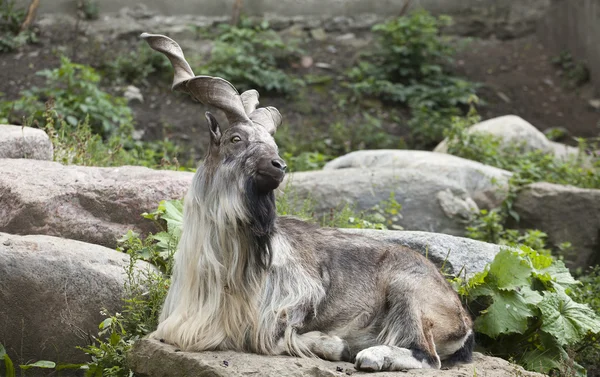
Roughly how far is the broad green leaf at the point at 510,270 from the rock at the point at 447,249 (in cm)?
41

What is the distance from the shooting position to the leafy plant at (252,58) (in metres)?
14.3

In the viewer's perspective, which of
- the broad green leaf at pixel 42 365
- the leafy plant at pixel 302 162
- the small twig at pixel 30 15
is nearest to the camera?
the broad green leaf at pixel 42 365

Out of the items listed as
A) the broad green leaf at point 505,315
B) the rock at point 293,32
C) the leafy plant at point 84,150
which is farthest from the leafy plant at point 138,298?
the rock at point 293,32

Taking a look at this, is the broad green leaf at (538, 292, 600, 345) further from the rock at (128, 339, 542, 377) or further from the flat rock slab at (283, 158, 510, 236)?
the flat rock slab at (283, 158, 510, 236)

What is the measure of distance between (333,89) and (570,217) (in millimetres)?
6696

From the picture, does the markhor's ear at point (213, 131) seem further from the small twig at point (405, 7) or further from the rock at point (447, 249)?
the small twig at point (405, 7)

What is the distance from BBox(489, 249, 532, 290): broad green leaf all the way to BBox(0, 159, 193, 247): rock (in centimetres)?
287

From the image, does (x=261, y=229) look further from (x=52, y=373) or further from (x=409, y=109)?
(x=409, y=109)

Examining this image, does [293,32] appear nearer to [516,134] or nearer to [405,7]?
[405,7]

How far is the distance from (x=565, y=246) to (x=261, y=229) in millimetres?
5411

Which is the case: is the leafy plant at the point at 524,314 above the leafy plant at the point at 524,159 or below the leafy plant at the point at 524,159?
below

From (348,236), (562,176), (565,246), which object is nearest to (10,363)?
(348,236)

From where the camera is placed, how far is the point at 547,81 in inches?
669

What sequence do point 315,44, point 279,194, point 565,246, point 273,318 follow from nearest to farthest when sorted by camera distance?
point 273,318, point 279,194, point 565,246, point 315,44
